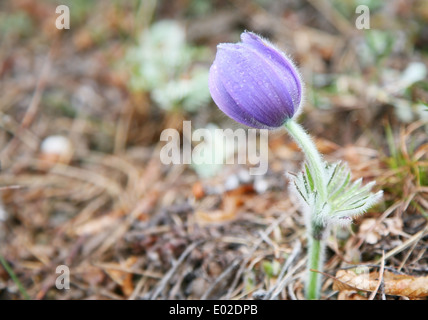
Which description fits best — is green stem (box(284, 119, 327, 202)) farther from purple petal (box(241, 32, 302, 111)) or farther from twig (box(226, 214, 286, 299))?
twig (box(226, 214, 286, 299))

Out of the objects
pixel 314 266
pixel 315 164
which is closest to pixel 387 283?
pixel 314 266

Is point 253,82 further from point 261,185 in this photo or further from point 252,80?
point 261,185

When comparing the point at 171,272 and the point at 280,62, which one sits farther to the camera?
the point at 171,272

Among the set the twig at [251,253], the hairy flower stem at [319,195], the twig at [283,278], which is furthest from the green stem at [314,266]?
the twig at [251,253]

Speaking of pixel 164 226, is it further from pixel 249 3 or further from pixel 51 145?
pixel 249 3
